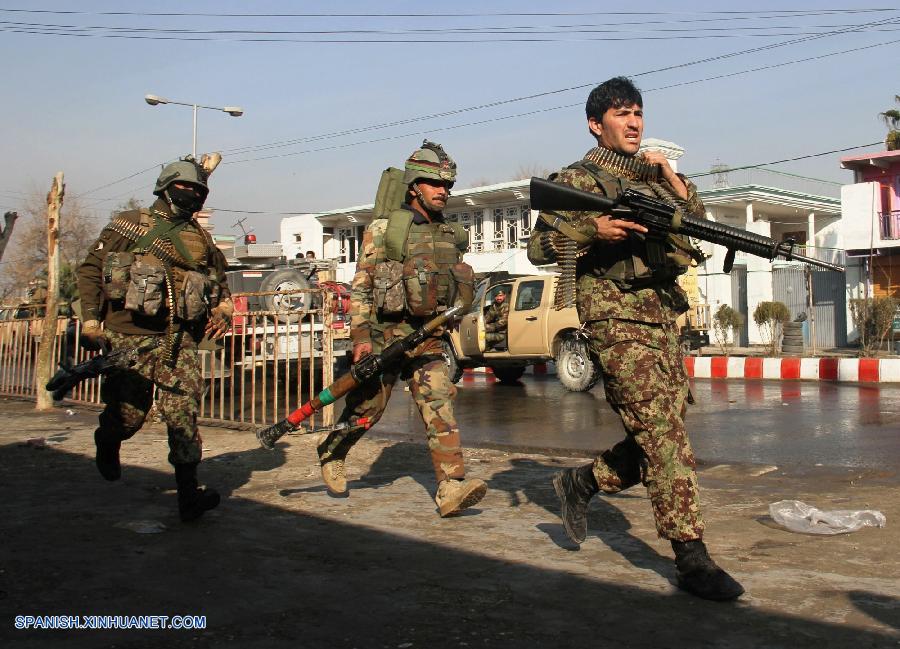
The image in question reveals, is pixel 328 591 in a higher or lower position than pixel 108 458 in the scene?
lower

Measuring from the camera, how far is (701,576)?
3.51 meters

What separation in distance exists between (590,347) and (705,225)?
2.31ft

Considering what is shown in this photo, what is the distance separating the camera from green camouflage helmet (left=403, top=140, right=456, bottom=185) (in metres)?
5.38

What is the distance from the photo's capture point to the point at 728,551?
425 centimetres

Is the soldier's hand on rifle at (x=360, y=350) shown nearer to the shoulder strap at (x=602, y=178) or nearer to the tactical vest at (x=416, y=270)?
the tactical vest at (x=416, y=270)

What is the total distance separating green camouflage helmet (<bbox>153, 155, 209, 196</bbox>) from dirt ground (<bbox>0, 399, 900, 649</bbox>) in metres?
1.80

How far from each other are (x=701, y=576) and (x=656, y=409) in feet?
2.20

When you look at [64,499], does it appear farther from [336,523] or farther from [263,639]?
[263,639]

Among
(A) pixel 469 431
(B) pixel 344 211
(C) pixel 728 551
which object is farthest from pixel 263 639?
(B) pixel 344 211

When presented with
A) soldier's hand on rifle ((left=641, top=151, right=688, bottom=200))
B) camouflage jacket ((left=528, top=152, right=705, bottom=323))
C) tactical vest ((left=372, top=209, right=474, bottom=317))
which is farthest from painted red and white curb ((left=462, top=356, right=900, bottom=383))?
camouflage jacket ((left=528, top=152, right=705, bottom=323))

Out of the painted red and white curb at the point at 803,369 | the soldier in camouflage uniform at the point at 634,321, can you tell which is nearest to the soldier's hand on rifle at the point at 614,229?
the soldier in camouflage uniform at the point at 634,321

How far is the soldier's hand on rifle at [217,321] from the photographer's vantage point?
5.34 metres

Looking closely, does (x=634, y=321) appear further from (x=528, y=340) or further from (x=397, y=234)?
(x=528, y=340)

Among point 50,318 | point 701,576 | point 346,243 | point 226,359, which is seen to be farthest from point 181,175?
point 346,243
